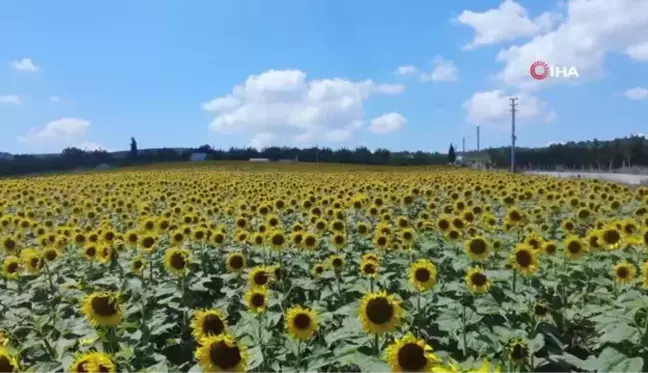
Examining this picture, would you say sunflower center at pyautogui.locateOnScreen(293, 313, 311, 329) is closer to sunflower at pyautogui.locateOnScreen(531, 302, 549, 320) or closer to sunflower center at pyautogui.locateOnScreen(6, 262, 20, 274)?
sunflower at pyautogui.locateOnScreen(531, 302, 549, 320)

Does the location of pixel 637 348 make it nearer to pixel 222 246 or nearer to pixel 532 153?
pixel 222 246

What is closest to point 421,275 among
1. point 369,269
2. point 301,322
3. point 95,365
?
point 369,269

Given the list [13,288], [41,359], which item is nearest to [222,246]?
[13,288]

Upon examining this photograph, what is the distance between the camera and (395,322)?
12.3ft

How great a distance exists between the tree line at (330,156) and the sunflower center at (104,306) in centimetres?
4919

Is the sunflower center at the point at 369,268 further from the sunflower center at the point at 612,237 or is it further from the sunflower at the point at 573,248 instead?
the sunflower center at the point at 612,237

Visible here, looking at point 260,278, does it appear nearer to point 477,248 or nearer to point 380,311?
point 380,311

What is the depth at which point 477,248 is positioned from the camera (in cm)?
600

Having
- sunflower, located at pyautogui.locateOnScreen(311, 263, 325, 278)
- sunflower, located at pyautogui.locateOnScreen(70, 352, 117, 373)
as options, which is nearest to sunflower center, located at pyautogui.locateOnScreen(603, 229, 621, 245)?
sunflower, located at pyautogui.locateOnScreen(311, 263, 325, 278)

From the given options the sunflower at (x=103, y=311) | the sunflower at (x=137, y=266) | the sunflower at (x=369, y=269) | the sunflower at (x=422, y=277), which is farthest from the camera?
the sunflower at (x=137, y=266)

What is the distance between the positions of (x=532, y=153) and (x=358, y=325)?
344 ft

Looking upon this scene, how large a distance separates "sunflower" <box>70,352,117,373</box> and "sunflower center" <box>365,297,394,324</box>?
4.56ft

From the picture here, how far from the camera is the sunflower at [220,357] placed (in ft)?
10.7

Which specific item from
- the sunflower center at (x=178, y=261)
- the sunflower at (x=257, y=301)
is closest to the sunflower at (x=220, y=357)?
the sunflower at (x=257, y=301)
